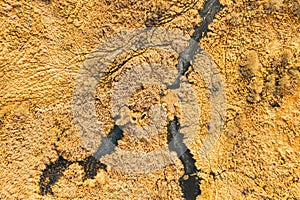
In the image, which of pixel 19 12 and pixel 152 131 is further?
pixel 152 131

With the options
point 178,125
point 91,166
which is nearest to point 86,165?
point 91,166

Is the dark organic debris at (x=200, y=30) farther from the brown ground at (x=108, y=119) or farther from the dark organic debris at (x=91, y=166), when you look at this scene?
Answer: the dark organic debris at (x=91, y=166)

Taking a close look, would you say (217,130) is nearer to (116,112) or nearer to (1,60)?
(116,112)

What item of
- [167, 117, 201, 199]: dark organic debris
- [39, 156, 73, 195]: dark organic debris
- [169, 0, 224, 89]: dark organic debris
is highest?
[169, 0, 224, 89]: dark organic debris

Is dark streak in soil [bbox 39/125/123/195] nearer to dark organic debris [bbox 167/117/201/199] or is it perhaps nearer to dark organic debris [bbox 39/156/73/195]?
dark organic debris [bbox 39/156/73/195]

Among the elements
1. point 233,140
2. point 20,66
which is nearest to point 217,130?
point 233,140

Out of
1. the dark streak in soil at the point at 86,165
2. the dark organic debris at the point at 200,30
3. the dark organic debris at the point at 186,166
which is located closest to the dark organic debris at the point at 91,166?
the dark streak in soil at the point at 86,165

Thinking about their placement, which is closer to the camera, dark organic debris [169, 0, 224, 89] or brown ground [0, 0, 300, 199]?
brown ground [0, 0, 300, 199]

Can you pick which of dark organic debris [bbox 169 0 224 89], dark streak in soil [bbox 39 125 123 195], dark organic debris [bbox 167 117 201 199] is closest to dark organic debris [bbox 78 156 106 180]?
dark streak in soil [bbox 39 125 123 195]
